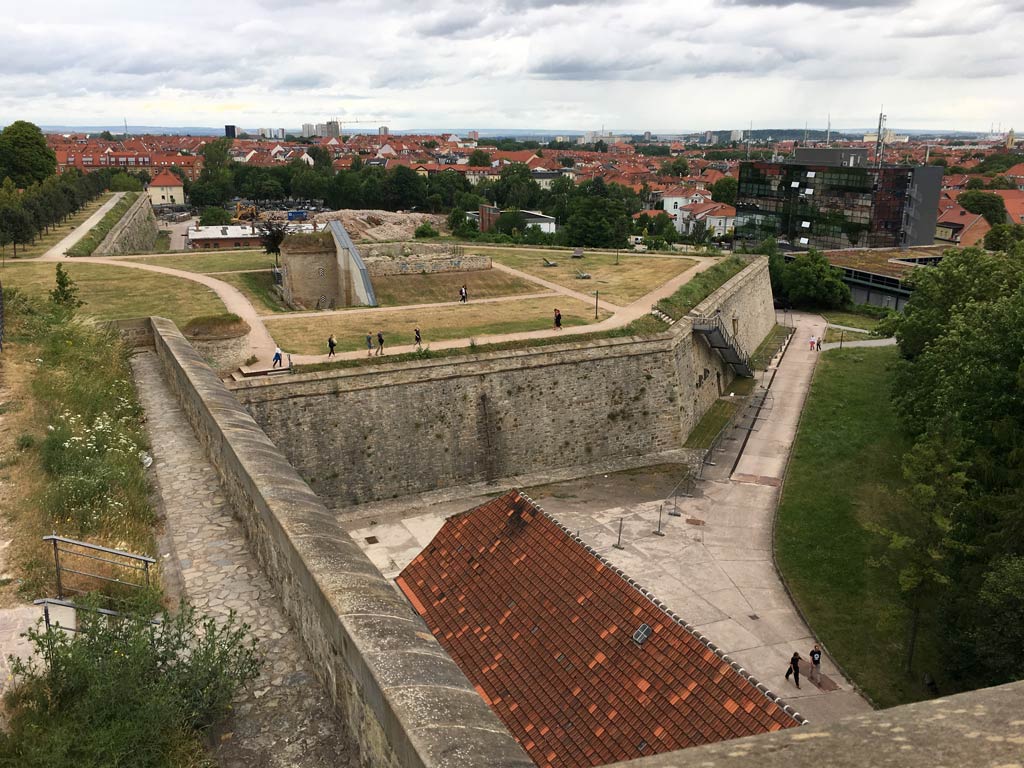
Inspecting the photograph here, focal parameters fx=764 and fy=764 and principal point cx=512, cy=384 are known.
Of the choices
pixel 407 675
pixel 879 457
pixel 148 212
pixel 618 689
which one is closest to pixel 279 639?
pixel 407 675

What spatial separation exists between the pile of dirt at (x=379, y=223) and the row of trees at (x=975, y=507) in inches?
2020

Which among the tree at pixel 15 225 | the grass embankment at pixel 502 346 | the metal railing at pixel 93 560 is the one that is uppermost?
the tree at pixel 15 225

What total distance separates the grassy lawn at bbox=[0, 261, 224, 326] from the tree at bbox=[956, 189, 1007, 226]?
73347 millimetres

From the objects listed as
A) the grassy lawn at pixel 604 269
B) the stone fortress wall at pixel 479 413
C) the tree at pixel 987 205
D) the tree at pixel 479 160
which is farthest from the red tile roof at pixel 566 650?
the tree at pixel 479 160

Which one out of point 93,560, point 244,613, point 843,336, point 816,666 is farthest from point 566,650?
point 843,336

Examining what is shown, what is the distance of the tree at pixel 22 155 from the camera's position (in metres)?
62.8

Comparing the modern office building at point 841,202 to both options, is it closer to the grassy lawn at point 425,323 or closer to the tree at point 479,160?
the grassy lawn at point 425,323

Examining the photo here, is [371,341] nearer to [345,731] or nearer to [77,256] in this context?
[345,731]

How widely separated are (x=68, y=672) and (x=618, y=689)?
20.5 feet

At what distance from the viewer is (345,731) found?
5.49m

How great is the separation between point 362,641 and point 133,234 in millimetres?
53898

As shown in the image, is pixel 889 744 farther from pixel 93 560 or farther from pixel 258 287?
pixel 258 287

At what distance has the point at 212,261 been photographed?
38156 mm

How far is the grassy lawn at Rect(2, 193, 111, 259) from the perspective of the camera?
125 ft
